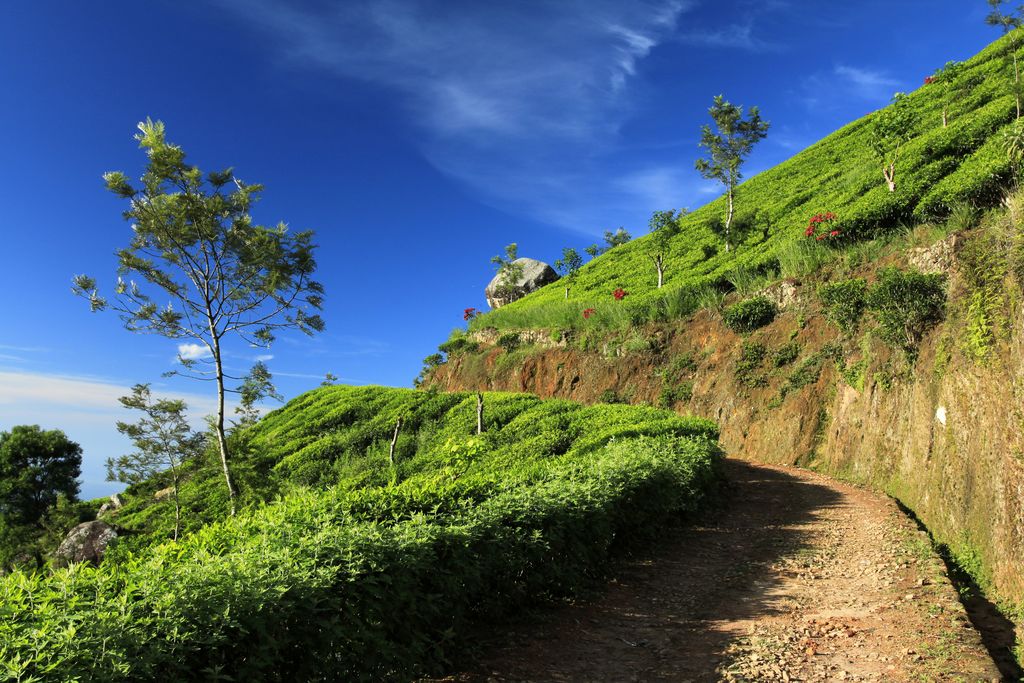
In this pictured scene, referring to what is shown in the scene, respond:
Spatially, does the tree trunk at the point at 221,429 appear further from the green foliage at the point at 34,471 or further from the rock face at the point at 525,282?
the rock face at the point at 525,282

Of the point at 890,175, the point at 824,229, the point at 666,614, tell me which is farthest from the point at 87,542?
the point at 890,175

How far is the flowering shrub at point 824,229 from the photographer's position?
1886 cm

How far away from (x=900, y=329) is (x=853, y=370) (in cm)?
255

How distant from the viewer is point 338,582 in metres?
3.76

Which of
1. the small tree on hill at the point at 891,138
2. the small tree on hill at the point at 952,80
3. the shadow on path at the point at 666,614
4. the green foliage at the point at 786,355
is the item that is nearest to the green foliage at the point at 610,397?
the green foliage at the point at 786,355

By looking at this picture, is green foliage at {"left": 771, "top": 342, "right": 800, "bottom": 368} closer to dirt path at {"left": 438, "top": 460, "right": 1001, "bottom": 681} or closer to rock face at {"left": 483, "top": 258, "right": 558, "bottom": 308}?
dirt path at {"left": 438, "top": 460, "right": 1001, "bottom": 681}

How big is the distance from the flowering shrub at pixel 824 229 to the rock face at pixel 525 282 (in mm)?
36165

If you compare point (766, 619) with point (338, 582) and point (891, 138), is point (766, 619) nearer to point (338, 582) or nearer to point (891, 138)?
point (338, 582)

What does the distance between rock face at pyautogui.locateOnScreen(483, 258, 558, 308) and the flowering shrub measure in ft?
119

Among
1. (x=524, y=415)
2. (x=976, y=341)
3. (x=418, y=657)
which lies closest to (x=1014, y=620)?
(x=976, y=341)

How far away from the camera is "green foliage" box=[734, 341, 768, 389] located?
1830cm

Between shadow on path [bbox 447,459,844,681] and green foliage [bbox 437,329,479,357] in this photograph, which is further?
green foliage [bbox 437,329,479,357]

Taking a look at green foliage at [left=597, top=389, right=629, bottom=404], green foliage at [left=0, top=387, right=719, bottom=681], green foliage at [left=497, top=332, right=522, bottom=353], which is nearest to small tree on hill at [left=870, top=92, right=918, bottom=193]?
green foliage at [left=597, top=389, right=629, bottom=404]

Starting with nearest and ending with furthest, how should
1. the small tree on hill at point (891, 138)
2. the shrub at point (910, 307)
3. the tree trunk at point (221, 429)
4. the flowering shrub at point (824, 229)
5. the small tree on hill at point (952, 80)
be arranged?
the shrub at point (910, 307)
the tree trunk at point (221, 429)
the flowering shrub at point (824, 229)
the small tree on hill at point (891, 138)
the small tree on hill at point (952, 80)
